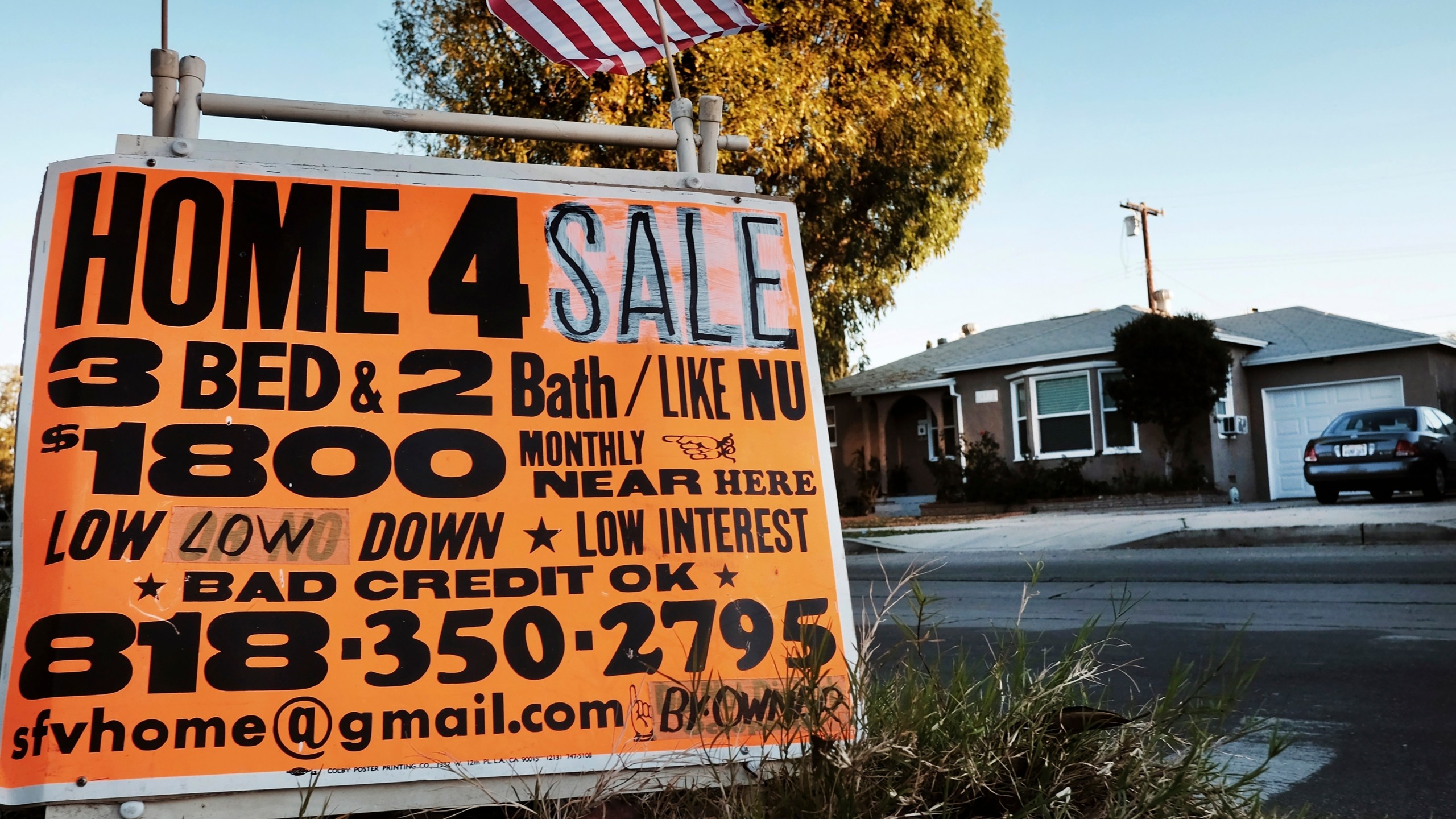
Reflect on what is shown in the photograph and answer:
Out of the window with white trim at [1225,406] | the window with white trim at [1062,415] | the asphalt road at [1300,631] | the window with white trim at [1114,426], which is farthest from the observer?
the window with white trim at [1062,415]

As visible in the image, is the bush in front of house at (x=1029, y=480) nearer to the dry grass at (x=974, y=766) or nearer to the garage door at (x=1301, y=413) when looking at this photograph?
the garage door at (x=1301, y=413)

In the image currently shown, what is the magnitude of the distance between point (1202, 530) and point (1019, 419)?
39.2 feet

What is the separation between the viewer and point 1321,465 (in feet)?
49.9

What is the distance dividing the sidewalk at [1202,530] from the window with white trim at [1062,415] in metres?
5.86

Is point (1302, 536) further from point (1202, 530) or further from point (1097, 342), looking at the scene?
point (1097, 342)

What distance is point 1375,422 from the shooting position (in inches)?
620

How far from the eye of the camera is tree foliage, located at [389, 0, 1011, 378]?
47.0 ft

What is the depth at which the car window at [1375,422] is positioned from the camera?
50.4 feet

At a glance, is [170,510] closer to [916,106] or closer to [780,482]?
[780,482]

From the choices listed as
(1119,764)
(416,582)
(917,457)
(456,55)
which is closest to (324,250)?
(416,582)

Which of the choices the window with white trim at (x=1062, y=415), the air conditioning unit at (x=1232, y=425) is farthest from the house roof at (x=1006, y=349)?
the air conditioning unit at (x=1232, y=425)

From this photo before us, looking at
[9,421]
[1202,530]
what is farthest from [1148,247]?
[9,421]

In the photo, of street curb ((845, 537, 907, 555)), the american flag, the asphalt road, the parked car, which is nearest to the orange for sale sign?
the asphalt road

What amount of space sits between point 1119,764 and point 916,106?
15722 millimetres
